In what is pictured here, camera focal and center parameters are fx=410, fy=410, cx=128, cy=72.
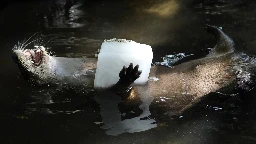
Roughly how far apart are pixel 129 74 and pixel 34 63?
0.95 metres

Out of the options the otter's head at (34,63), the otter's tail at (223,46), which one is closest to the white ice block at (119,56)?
the otter's head at (34,63)

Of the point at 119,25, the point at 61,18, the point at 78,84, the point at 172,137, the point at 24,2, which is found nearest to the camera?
the point at 172,137

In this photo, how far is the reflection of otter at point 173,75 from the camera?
141 inches

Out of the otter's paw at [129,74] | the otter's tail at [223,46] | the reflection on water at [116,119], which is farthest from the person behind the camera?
the otter's tail at [223,46]

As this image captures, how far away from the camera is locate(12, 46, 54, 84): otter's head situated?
11.8 ft

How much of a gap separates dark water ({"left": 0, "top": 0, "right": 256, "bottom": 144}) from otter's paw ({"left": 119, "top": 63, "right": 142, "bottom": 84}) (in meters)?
0.38

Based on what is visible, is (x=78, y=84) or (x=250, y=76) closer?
(x=250, y=76)

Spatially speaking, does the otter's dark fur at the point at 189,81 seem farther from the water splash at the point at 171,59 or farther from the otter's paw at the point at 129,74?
the water splash at the point at 171,59

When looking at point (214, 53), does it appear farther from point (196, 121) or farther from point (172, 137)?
point (172, 137)

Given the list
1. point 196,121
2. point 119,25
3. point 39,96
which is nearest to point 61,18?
A: point 119,25

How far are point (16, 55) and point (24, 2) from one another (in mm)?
3088

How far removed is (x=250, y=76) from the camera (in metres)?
3.52

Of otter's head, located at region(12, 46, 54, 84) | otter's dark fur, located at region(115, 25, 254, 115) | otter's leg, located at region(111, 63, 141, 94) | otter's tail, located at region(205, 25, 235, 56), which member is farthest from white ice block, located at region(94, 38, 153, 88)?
otter's tail, located at region(205, 25, 235, 56)

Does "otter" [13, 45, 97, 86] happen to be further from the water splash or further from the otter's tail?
the otter's tail
